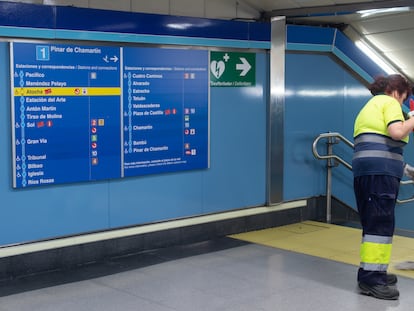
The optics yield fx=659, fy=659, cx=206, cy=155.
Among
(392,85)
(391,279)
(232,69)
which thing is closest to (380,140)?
(392,85)

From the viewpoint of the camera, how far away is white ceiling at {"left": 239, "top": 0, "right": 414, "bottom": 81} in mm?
6203

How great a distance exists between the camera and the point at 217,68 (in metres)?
6.33

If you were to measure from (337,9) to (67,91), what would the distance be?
8.89 feet

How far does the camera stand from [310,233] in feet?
22.0

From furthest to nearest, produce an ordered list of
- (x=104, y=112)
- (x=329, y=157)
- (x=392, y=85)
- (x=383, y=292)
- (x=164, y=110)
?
(x=329, y=157) → (x=164, y=110) → (x=104, y=112) → (x=392, y=85) → (x=383, y=292)

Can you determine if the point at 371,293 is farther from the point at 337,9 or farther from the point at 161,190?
the point at 337,9

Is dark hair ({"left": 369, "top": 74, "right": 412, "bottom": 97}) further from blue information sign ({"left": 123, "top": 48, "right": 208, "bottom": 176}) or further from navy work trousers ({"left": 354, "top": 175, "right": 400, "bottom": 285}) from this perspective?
blue information sign ({"left": 123, "top": 48, "right": 208, "bottom": 176})

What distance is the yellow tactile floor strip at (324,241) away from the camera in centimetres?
578

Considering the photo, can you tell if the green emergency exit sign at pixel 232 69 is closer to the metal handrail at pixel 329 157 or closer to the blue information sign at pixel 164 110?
the blue information sign at pixel 164 110

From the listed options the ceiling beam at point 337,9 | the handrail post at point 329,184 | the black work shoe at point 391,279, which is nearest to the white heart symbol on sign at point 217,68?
the ceiling beam at point 337,9

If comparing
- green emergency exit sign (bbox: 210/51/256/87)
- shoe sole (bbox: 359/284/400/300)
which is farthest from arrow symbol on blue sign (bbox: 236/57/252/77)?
shoe sole (bbox: 359/284/400/300)

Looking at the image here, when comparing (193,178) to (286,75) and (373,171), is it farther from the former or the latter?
(373,171)

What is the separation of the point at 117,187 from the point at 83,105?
0.78 meters

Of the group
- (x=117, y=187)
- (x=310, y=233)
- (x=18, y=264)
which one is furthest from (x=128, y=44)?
(x=310, y=233)
